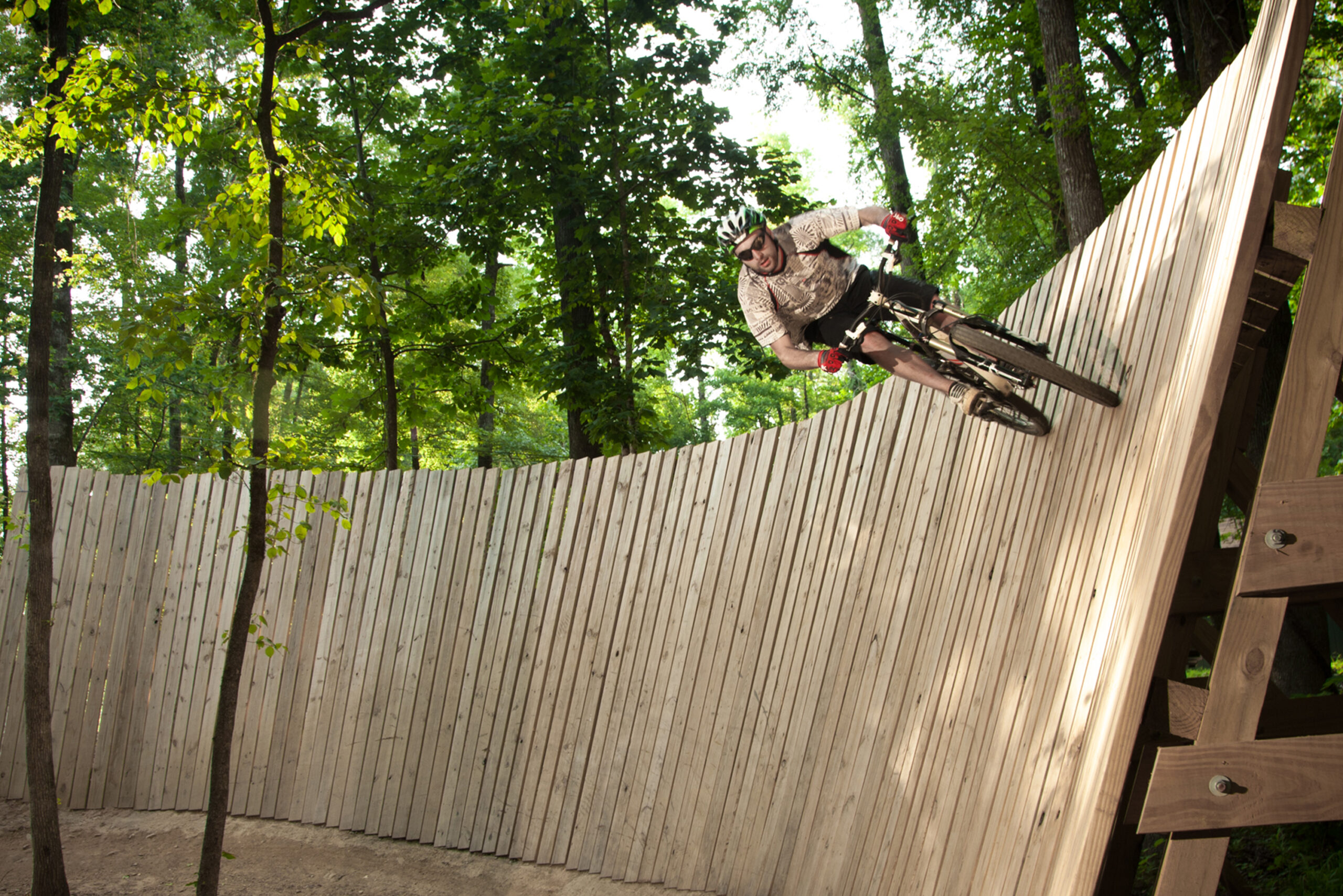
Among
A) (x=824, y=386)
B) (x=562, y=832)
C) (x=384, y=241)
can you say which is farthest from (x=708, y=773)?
(x=824, y=386)

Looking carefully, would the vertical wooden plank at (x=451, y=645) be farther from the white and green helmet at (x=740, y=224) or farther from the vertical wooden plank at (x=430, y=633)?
the white and green helmet at (x=740, y=224)

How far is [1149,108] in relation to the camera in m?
9.36

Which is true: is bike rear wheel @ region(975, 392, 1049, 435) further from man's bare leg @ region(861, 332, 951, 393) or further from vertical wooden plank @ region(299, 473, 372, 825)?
vertical wooden plank @ region(299, 473, 372, 825)

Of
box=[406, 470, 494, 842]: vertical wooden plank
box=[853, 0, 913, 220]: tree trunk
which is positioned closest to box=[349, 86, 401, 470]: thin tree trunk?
box=[406, 470, 494, 842]: vertical wooden plank

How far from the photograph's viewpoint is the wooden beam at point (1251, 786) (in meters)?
1.91

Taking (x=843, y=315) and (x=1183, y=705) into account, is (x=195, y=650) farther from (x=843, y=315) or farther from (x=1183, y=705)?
(x=1183, y=705)

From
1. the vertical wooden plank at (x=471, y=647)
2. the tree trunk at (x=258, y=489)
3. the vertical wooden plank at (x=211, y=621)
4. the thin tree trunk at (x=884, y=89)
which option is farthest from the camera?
the thin tree trunk at (x=884, y=89)

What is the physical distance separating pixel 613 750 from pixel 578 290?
6.88 m

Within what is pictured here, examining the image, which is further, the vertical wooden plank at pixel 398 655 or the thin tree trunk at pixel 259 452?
the vertical wooden plank at pixel 398 655

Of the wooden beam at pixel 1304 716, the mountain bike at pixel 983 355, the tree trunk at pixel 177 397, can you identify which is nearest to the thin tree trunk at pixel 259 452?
the mountain bike at pixel 983 355

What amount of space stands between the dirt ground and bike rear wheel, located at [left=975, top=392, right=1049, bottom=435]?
345 centimetres

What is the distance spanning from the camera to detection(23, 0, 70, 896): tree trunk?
5.22m

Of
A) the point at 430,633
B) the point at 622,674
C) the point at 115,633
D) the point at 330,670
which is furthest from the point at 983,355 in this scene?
the point at 115,633

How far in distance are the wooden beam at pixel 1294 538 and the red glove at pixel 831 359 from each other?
2151 millimetres
